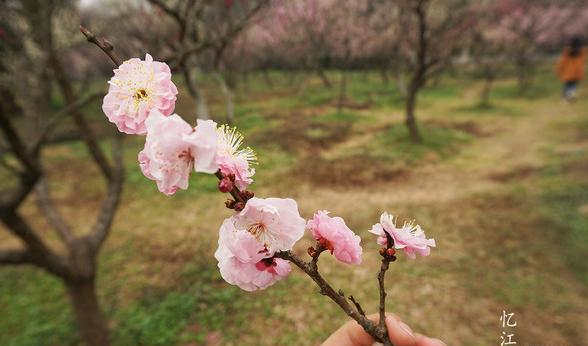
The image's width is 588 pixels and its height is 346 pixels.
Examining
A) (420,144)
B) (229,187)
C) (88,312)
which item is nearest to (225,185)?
(229,187)

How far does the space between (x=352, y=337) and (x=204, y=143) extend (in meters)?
0.79

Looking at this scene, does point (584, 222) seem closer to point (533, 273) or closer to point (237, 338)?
point (533, 273)

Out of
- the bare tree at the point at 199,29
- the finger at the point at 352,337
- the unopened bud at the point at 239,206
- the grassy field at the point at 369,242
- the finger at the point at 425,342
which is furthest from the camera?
the grassy field at the point at 369,242

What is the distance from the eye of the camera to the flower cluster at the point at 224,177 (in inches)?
27.6

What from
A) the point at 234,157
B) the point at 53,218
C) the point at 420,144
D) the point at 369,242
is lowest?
the point at 234,157

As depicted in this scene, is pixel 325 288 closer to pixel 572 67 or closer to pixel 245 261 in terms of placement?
pixel 245 261

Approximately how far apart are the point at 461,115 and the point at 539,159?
4.82m

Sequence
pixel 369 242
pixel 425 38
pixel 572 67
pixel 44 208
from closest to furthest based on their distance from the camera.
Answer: pixel 44 208 → pixel 369 242 → pixel 425 38 → pixel 572 67

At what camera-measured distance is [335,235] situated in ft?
2.90

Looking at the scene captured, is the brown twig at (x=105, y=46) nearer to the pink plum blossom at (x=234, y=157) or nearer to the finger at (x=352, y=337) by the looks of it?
the pink plum blossom at (x=234, y=157)

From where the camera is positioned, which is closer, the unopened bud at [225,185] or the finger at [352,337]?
the unopened bud at [225,185]

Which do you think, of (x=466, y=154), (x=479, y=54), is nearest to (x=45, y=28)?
(x=466, y=154)

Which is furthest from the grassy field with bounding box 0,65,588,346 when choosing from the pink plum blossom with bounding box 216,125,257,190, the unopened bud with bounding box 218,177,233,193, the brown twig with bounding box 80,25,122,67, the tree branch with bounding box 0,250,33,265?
the brown twig with bounding box 80,25,122,67

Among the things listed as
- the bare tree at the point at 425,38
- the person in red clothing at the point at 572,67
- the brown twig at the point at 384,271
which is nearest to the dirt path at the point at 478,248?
the bare tree at the point at 425,38
